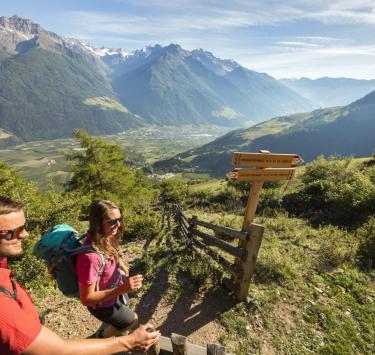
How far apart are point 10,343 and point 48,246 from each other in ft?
6.26

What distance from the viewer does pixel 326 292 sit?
23.6ft

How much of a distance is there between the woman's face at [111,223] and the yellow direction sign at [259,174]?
9.19 ft

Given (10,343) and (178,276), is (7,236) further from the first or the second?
(178,276)

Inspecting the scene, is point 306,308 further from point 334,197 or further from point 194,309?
point 334,197

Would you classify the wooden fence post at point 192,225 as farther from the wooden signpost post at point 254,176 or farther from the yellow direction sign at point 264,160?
the yellow direction sign at point 264,160

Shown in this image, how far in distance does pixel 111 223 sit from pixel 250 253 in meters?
3.49

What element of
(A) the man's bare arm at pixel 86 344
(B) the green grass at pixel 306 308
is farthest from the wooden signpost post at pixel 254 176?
(A) the man's bare arm at pixel 86 344

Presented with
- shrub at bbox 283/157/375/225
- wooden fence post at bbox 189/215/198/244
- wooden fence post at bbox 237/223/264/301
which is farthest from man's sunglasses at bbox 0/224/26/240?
shrub at bbox 283/157/375/225

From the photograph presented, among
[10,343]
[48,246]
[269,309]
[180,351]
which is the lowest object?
[269,309]

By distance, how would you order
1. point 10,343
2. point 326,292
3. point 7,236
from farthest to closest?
point 326,292, point 7,236, point 10,343

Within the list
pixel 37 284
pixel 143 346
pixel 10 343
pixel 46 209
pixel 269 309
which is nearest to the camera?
pixel 10 343

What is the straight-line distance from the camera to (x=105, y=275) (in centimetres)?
395

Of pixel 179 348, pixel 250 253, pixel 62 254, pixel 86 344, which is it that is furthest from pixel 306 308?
pixel 86 344

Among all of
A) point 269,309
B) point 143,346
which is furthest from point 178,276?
point 143,346
